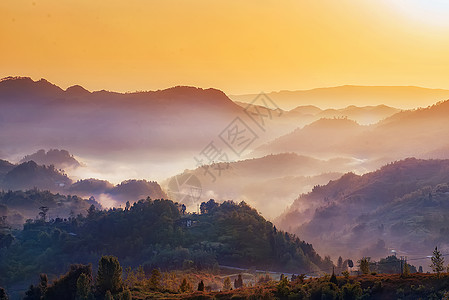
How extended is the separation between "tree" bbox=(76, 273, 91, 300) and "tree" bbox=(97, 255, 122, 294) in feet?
5.69

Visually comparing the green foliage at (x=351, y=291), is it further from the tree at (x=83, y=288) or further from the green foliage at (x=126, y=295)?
the tree at (x=83, y=288)

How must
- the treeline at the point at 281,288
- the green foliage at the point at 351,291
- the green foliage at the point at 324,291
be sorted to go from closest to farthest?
the treeline at the point at 281,288 → the green foliage at the point at 351,291 → the green foliage at the point at 324,291

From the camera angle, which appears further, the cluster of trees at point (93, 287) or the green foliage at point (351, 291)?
the cluster of trees at point (93, 287)

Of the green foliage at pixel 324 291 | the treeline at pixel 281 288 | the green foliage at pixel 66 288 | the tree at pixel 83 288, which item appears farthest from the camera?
the green foliage at pixel 66 288

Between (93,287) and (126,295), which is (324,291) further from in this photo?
(93,287)

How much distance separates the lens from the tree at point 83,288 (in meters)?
94.2

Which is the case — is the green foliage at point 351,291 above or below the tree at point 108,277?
below

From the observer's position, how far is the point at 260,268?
198250mm

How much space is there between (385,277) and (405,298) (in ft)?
21.0

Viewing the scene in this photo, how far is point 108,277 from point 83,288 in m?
3.62

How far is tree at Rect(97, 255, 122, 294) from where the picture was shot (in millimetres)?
95688

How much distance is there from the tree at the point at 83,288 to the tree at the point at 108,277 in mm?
1734

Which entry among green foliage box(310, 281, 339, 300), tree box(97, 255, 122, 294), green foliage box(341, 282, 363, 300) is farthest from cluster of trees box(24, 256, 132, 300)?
green foliage box(341, 282, 363, 300)

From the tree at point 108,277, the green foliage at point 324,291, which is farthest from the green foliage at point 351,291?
the tree at point 108,277
